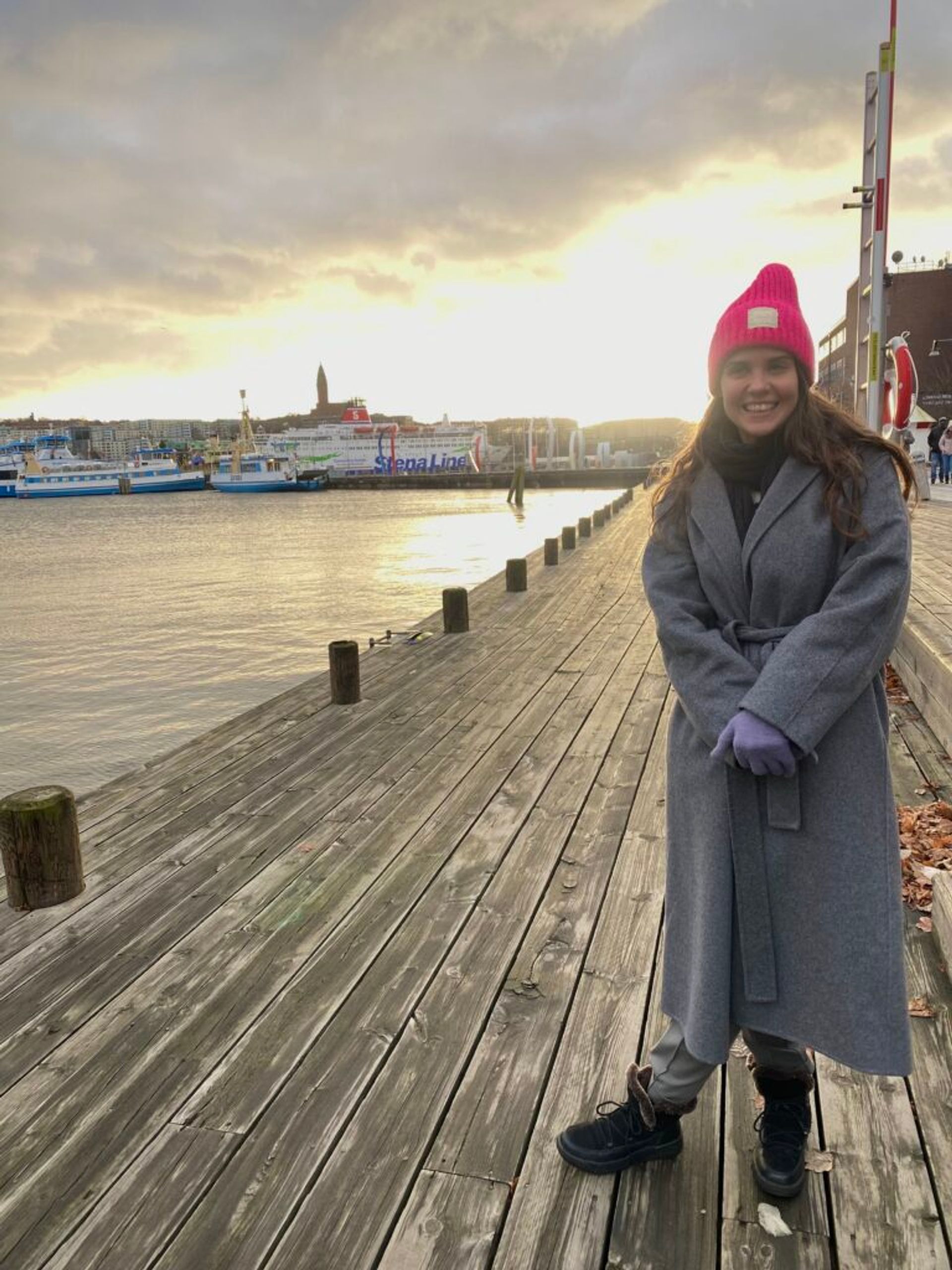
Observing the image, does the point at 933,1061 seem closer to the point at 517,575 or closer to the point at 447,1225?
the point at 447,1225

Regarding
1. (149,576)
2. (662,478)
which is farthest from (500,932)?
(149,576)

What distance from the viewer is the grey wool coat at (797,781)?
1.56 meters

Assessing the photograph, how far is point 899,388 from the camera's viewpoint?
947 cm

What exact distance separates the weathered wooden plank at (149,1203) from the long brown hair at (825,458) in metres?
1.73

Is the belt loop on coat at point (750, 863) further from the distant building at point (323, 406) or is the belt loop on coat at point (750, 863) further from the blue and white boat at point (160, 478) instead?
the distant building at point (323, 406)

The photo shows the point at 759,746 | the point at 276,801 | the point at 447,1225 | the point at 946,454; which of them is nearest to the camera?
the point at 759,746

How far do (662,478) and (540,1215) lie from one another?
1577 mm

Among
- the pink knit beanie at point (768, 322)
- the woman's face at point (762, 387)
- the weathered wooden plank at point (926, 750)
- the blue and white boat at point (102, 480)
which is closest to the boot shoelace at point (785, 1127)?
the woman's face at point (762, 387)

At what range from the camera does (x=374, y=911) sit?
3.13m

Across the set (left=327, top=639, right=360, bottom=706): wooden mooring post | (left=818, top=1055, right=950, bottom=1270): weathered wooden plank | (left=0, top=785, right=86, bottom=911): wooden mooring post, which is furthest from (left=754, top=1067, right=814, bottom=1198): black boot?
(left=327, top=639, right=360, bottom=706): wooden mooring post

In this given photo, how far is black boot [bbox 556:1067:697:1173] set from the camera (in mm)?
1894

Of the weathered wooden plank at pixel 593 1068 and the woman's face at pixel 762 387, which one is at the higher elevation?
the woman's face at pixel 762 387

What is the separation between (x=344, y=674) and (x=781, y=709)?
15.5 ft

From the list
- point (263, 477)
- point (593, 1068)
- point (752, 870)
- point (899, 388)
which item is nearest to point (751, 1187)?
point (593, 1068)
